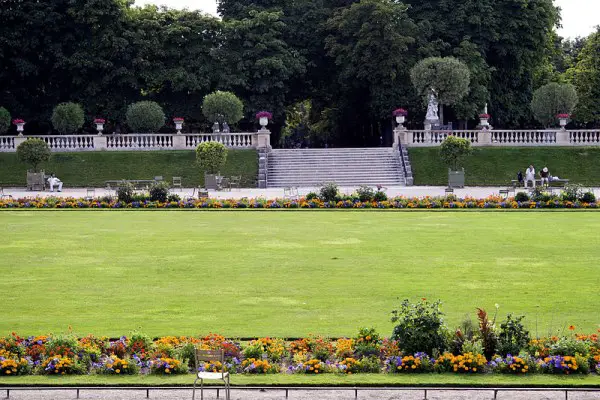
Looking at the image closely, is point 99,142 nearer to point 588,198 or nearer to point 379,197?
point 379,197

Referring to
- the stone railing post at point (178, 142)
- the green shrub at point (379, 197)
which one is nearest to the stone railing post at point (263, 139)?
the stone railing post at point (178, 142)

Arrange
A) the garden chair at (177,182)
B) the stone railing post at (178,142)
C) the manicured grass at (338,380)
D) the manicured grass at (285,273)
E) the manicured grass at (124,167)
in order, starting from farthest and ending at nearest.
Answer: the stone railing post at (178,142) → the manicured grass at (124,167) → the garden chair at (177,182) → the manicured grass at (285,273) → the manicured grass at (338,380)

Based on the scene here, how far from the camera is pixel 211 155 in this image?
4406 centimetres

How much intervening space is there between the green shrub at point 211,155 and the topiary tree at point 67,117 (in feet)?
38.7

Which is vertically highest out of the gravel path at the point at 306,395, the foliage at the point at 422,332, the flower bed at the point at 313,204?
the flower bed at the point at 313,204

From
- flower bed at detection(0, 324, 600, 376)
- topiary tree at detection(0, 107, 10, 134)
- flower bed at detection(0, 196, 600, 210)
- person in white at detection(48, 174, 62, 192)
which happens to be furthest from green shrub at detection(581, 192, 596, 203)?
topiary tree at detection(0, 107, 10, 134)

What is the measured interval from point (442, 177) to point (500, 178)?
276 cm

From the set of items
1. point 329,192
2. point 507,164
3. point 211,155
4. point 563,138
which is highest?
point 563,138

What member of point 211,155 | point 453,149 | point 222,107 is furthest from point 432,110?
point 211,155

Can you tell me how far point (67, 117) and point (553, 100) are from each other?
87.9 feet

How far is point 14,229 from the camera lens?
1066 inches

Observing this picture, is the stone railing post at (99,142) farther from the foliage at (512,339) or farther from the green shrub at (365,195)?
the foliage at (512,339)

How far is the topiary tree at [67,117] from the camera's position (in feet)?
174

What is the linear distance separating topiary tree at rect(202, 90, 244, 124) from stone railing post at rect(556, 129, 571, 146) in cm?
1717
